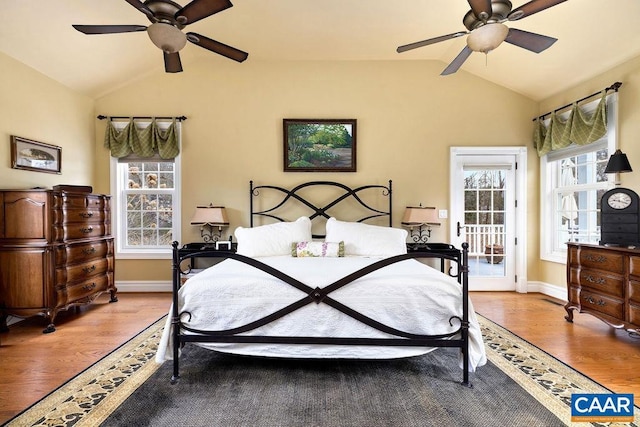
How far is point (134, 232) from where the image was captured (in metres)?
4.91

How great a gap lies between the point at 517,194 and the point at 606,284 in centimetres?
198

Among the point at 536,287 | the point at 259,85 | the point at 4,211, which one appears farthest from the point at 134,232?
the point at 536,287

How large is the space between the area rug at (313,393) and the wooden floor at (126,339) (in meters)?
0.19

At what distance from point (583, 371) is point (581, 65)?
3.31 meters

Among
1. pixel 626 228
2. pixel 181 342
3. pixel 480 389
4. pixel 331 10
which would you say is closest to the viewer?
pixel 480 389

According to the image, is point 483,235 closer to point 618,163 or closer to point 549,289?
point 549,289

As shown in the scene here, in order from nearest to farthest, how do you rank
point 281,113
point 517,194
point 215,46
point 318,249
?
point 215,46, point 318,249, point 281,113, point 517,194

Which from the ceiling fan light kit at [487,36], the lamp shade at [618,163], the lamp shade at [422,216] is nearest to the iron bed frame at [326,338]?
the ceiling fan light kit at [487,36]

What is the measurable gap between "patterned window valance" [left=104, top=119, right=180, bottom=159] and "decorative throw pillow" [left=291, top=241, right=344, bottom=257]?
2332mm

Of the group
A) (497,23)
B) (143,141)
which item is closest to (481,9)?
(497,23)

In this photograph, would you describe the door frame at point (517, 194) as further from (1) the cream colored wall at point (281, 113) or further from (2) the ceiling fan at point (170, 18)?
(2) the ceiling fan at point (170, 18)

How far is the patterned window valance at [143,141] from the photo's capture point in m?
4.65

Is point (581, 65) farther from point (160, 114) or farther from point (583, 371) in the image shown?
point (160, 114)

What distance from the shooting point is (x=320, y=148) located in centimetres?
475
